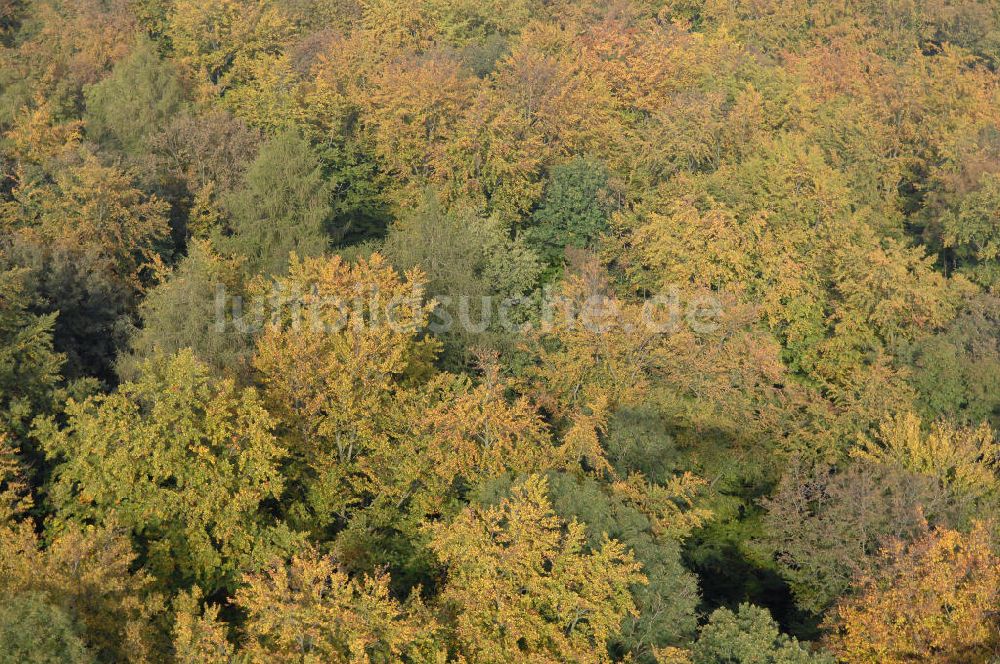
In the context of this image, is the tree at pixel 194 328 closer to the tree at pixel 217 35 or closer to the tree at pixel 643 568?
the tree at pixel 643 568

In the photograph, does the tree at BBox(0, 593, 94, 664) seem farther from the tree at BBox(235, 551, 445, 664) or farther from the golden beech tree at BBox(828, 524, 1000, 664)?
the golden beech tree at BBox(828, 524, 1000, 664)

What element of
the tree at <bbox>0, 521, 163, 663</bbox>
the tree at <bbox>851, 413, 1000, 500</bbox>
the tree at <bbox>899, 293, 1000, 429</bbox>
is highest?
the tree at <bbox>0, 521, 163, 663</bbox>

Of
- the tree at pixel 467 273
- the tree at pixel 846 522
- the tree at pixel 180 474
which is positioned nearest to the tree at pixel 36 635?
Result: the tree at pixel 180 474

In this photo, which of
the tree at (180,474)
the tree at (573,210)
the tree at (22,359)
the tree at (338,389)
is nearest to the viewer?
the tree at (180,474)

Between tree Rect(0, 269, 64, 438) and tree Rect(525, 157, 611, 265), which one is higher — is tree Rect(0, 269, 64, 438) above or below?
above

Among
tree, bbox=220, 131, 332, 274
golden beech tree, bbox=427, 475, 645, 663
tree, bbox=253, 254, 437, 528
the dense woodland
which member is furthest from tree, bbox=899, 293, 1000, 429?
tree, bbox=220, 131, 332, 274

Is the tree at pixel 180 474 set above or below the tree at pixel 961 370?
above
